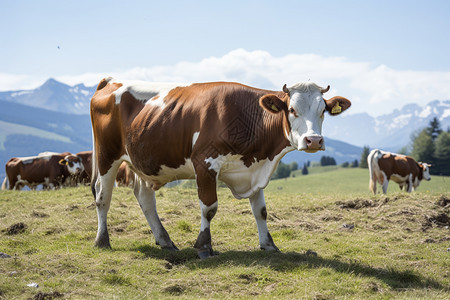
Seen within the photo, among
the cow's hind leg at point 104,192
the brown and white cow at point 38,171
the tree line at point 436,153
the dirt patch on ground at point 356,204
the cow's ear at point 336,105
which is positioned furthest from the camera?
the tree line at point 436,153

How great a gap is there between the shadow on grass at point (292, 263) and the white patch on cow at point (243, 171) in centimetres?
104

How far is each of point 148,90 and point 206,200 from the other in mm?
2611

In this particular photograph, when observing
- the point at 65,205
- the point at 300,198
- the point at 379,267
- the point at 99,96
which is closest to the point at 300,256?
the point at 379,267

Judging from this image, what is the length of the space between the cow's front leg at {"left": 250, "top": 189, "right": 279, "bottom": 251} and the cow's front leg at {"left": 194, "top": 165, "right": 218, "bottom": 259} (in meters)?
0.92

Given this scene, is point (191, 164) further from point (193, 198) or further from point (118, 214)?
point (193, 198)

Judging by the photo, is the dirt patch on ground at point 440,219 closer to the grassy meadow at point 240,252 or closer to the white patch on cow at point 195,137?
the grassy meadow at point 240,252

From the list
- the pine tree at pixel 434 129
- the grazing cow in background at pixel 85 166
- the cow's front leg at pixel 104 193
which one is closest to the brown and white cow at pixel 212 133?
the cow's front leg at pixel 104 193

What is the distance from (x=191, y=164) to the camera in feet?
26.4

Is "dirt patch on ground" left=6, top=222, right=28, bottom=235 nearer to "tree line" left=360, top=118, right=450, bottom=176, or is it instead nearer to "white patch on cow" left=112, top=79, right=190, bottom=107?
"white patch on cow" left=112, top=79, right=190, bottom=107

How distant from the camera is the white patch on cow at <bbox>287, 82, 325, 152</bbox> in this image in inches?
280

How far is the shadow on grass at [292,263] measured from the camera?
22.2 feet

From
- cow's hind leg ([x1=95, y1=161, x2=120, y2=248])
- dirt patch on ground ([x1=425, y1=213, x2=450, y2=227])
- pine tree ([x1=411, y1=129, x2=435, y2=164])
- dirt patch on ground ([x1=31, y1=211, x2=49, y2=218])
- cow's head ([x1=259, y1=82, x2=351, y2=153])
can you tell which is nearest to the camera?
cow's head ([x1=259, y1=82, x2=351, y2=153])

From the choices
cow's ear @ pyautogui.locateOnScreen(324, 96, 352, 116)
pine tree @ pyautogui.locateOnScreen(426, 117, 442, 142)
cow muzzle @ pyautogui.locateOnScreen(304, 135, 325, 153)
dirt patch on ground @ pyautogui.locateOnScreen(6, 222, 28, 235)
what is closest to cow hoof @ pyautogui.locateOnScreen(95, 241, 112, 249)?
dirt patch on ground @ pyautogui.locateOnScreen(6, 222, 28, 235)

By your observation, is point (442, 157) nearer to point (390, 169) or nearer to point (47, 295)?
point (390, 169)
